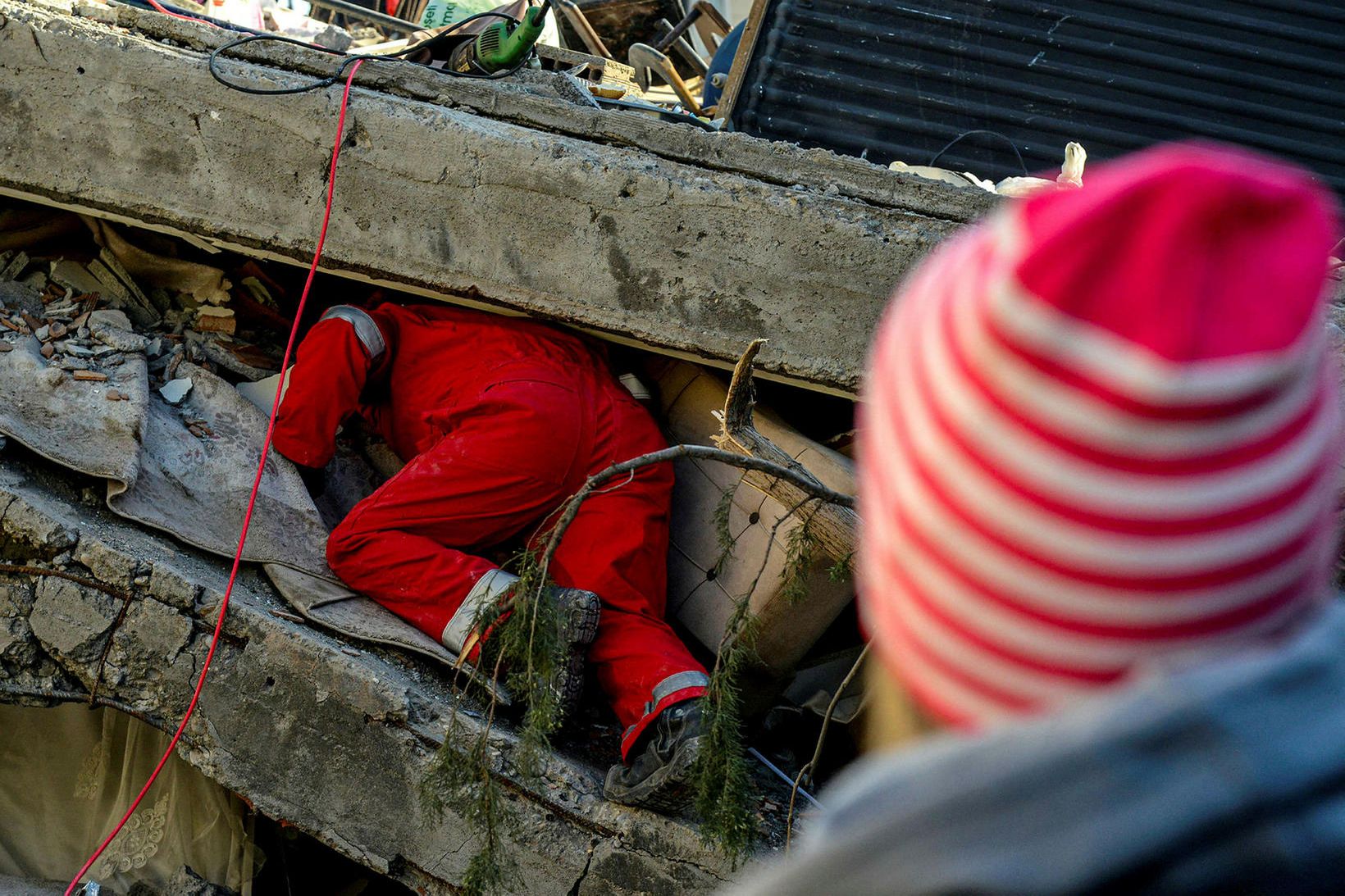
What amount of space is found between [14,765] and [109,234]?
6.45ft

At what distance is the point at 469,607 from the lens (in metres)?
3.34

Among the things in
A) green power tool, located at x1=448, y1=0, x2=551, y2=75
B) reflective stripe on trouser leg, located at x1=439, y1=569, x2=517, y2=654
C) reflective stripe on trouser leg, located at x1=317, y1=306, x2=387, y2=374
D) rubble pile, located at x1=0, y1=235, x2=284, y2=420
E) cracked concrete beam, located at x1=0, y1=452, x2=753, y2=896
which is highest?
green power tool, located at x1=448, y1=0, x2=551, y2=75

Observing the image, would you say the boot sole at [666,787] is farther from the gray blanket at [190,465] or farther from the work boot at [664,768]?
the gray blanket at [190,465]

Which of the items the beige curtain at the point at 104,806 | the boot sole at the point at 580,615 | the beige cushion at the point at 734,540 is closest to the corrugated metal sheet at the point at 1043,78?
the beige cushion at the point at 734,540

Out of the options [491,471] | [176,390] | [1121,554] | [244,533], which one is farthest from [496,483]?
[1121,554]

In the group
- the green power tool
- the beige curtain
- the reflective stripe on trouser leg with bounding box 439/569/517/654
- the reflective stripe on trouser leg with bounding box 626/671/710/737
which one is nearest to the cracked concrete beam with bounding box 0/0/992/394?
the green power tool

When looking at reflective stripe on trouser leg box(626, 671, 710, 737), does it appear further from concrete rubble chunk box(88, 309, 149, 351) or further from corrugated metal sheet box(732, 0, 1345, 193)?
corrugated metal sheet box(732, 0, 1345, 193)

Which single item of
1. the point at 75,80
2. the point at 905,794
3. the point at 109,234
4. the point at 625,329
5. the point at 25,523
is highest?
the point at 905,794

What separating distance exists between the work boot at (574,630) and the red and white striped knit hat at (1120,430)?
2.35 m

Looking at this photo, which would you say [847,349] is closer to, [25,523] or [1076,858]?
[25,523]

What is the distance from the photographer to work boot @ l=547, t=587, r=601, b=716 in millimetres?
3133

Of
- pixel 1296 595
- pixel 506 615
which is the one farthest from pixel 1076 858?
pixel 506 615

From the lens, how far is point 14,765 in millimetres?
3836

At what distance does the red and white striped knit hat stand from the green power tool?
333cm
